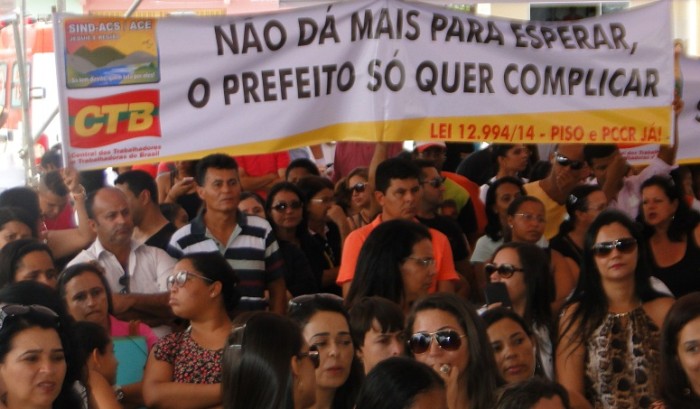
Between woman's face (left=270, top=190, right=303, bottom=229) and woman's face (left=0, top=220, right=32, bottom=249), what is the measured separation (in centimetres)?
166

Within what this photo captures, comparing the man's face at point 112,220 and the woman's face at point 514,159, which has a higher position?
the woman's face at point 514,159

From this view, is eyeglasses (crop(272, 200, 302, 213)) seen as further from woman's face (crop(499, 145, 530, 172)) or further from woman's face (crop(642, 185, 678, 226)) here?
woman's face (crop(499, 145, 530, 172))

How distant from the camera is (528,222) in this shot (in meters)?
8.38

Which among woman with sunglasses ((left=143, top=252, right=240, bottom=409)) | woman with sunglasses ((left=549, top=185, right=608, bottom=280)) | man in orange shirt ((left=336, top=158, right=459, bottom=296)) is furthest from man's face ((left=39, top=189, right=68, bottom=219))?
woman with sunglasses ((left=549, top=185, right=608, bottom=280))

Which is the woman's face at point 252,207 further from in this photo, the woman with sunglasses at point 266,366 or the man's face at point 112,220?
the woman with sunglasses at point 266,366

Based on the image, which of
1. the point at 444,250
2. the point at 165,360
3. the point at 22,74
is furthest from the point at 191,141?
the point at 22,74

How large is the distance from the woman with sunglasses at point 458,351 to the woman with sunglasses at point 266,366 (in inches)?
28.0

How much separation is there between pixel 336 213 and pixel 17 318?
14.3 feet

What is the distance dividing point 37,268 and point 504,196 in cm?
360

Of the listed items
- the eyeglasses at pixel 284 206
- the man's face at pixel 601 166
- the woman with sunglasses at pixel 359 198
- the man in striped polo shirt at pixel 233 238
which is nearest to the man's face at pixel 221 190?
the man in striped polo shirt at pixel 233 238

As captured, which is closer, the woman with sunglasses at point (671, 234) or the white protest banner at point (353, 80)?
the white protest banner at point (353, 80)

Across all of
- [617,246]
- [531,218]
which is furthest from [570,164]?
[617,246]

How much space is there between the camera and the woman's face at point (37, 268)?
6707 millimetres

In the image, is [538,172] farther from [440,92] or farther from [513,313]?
[513,313]
